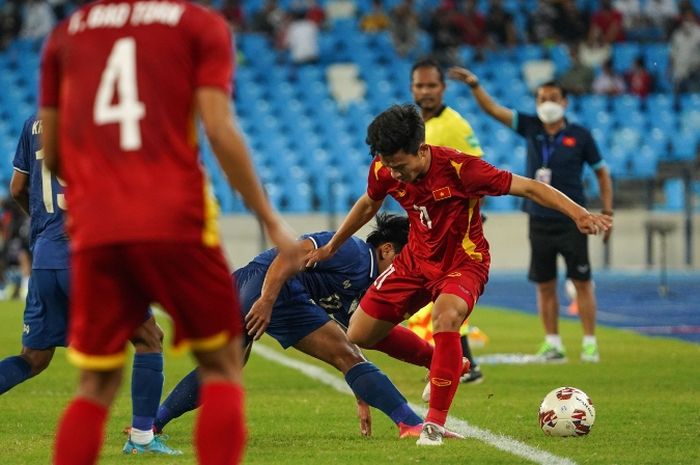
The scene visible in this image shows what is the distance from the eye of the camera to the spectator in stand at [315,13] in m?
29.1

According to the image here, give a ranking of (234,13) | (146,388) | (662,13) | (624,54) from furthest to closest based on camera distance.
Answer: (662,13) → (624,54) → (234,13) → (146,388)

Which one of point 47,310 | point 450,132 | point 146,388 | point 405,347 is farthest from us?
point 450,132

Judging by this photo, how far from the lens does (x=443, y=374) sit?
7.05 meters

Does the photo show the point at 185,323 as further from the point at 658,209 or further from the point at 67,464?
the point at 658,209

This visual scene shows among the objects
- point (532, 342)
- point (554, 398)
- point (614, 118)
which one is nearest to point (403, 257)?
point (554, 398)

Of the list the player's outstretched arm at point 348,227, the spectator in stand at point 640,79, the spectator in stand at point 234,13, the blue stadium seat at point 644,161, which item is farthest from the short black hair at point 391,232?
the spectator in stand at point 640,79

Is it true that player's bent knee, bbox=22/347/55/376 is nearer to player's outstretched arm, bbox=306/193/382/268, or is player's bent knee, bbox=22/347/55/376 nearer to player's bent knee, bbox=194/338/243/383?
player's outstretched arm, bbox=306/193/382/268

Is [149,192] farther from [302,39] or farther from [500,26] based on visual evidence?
[500,26]

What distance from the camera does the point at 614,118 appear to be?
28984mm

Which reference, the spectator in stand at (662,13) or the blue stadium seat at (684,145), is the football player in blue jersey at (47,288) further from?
the spectator in stand at (662,13)

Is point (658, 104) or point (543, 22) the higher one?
point (543, 22)

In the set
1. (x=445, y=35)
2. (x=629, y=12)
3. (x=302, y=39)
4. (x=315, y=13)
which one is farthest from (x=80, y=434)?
(x=629, y=12)

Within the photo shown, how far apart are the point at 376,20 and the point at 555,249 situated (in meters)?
17.8

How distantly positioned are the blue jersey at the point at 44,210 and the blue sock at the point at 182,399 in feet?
2.88
